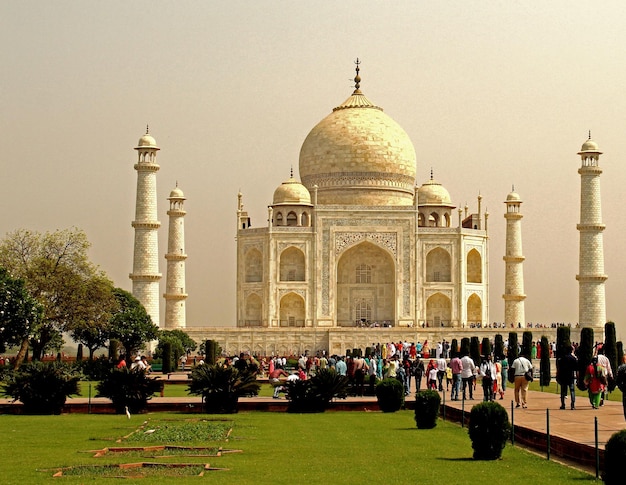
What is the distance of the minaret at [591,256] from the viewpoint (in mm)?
40594

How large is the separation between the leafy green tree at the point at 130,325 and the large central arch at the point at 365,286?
1034 centimetres

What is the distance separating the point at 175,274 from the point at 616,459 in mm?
36103

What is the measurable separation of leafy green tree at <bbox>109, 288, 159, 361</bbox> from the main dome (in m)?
11.7

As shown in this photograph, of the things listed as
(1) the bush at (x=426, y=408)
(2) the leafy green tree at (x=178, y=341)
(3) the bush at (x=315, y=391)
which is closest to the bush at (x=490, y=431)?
(1) the bush at (x=426, y=408)

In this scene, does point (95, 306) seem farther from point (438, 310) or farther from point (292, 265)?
point (438, 310)

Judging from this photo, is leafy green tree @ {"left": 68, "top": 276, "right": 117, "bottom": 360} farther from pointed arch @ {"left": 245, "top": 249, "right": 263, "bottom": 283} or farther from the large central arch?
the large central arch

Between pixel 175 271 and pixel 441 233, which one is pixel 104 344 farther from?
pixel 441 233

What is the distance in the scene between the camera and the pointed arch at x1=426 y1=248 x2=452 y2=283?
4375 cm

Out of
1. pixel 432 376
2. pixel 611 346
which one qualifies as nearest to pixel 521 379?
pixel 432 376

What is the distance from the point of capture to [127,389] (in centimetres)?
1638

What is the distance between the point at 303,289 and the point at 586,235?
10534 millimetres

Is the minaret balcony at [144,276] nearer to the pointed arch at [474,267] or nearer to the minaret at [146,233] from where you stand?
the minaret at [146,233]

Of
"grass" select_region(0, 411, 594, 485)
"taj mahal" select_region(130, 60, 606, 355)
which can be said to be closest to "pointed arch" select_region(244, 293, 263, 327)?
"taj mahal" select_region(130, 60, 606, 355)

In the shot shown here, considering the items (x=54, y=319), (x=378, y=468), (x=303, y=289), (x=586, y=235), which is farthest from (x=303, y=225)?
(x=378, y=468)
